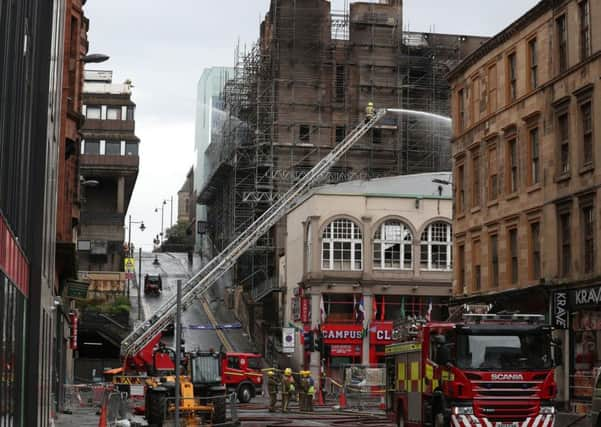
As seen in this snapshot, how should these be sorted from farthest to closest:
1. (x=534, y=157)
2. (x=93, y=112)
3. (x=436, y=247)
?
(x=93, y=112) → (x=436, y=247) → (x=534, y=157)

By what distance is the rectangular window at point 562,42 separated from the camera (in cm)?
3916

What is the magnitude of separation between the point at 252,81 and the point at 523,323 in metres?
70.7

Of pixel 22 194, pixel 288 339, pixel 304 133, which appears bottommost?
pixel 288 339

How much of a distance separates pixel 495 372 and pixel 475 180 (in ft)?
79.5

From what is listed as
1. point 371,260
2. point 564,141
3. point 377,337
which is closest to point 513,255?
point 564,141

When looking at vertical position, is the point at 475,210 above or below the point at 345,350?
above

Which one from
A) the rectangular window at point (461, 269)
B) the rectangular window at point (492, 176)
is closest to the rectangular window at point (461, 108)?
the rectangular window at point (492, 176)

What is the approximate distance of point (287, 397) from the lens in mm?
45469

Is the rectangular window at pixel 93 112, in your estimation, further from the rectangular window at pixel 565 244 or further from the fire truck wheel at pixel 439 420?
the fire truck wheel at pixel 439 420

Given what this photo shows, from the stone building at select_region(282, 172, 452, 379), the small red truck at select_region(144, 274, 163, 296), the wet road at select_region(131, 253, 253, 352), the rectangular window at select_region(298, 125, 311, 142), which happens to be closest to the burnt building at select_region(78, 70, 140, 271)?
the wet road at select_region(131, 253, 253, 352)

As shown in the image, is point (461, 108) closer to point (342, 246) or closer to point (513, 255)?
point (513, 255)

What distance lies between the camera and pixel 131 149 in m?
107

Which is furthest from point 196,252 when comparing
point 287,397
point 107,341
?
point 287,397

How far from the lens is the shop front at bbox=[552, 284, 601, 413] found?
118 ft
